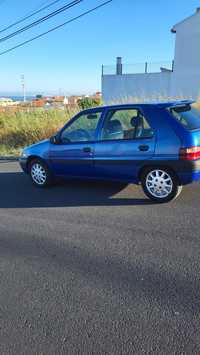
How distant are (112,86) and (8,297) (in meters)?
30.6

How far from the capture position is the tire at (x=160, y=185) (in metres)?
5.37

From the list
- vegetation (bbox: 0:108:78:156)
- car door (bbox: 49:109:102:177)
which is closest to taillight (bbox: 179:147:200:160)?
car door (bbox: 49:109:102:177)

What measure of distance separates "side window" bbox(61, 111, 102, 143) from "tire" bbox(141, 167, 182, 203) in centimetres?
127

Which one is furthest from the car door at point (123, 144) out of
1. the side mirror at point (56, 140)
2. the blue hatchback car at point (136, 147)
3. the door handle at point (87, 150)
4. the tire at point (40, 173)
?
the tire at point (40, 173)

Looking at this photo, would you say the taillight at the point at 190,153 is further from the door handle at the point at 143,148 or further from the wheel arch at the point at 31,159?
the wheel arch at the point at 31,159

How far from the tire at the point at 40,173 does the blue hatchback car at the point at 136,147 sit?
0.20 m

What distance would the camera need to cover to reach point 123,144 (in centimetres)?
568

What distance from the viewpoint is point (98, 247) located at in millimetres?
4109

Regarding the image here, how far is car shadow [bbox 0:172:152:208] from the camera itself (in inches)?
227

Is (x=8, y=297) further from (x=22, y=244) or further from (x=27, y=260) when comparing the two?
(x=22, y=244)

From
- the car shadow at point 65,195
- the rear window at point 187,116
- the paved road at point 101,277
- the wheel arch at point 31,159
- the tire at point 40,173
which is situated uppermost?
the rear window at point 187,116

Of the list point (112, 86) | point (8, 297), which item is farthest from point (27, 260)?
point (112, 86)

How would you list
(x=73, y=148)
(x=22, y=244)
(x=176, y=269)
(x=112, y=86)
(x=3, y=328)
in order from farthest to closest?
(x=112, y=86)
(x=73, y=148)
(x=22, y=244)
(x=176, y=269)
(x=3, y=328)

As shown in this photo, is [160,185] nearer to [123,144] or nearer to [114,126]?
[123,144]
